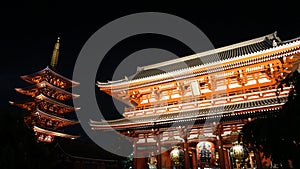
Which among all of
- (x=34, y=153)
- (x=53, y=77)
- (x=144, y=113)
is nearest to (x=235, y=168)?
(x=144, y=113)

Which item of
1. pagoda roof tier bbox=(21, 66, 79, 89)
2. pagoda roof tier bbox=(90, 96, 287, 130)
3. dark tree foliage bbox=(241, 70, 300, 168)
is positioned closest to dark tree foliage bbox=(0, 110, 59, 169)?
dark tree foliage bbox=(241, 70, 300, 168)

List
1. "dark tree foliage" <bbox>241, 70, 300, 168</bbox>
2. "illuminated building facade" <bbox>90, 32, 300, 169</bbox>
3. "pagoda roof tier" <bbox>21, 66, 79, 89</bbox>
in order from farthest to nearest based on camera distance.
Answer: "pagoda roof tier" <bbox>21, 66, 79, 89</bbox>, "illuminated building facade" <bbox>90, 32, 300, 169</bbox>, "dark tree foliage" <bbox>241, 70, 300, 168</bbox>

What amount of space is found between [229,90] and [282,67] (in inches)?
146

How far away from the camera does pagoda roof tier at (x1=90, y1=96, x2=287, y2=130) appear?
40.1 feet

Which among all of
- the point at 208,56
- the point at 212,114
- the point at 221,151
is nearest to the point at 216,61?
the point at 212,114

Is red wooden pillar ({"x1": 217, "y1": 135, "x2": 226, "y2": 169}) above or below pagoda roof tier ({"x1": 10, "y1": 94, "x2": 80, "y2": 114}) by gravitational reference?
below

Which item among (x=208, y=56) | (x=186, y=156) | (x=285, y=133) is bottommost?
(x=186, y=156)

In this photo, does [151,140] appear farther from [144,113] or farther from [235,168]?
[235,168]

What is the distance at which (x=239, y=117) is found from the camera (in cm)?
1252

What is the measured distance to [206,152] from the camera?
1458 cm

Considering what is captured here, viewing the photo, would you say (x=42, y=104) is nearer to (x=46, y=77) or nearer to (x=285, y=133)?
(x=46, y=77)

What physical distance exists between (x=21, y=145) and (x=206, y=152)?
447 inches

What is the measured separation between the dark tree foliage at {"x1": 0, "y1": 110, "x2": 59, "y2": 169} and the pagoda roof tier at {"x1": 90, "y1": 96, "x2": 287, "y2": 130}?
7768 mm

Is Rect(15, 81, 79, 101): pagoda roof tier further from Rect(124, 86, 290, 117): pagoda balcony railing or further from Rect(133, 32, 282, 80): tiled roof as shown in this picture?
Rect(124, 86, 290, 117): pagoda balcony railing
